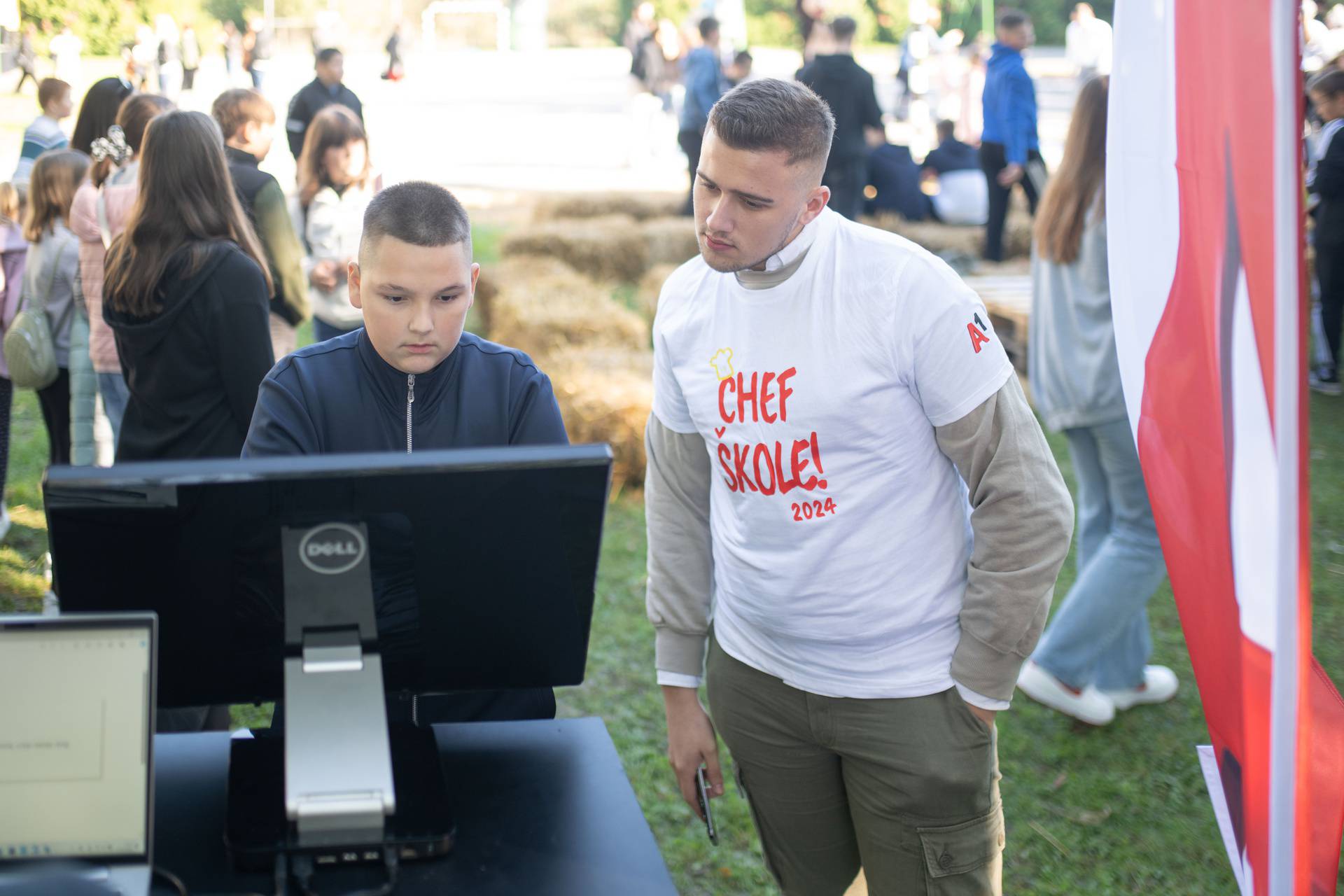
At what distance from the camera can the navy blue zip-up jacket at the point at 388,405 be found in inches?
79.3

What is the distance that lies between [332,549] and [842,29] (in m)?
8.95

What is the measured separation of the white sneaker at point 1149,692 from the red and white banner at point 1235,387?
2.66 meters

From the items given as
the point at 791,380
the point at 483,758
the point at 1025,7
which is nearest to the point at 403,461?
the point at 483,758

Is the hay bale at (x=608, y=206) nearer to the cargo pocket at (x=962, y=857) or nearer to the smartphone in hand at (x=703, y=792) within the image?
the smartphone in hand at (x=703, y=792)

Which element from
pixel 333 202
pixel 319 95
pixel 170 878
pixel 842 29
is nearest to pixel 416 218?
pixel 170 878

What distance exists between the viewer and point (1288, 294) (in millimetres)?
1238

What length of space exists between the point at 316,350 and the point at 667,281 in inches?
27.4

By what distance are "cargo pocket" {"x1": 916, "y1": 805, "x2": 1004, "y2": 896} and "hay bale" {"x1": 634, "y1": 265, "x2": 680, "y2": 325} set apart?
760 centimetres

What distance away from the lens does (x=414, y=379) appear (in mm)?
2074

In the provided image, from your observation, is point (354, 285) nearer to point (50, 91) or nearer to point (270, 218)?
point (270, 218)

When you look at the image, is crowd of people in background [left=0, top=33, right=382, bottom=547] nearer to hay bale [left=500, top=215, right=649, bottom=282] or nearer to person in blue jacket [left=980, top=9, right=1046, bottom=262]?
hay bale [left=500, top=215, right=649, bottom=282]

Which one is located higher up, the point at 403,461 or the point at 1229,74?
the point at 1229,74

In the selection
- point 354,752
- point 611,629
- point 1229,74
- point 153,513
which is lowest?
point 611,629

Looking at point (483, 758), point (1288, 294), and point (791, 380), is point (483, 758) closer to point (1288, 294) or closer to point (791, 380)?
point (791, 380)
